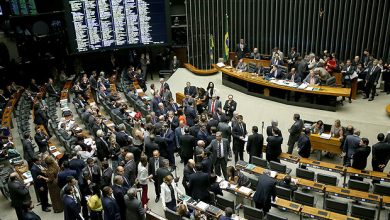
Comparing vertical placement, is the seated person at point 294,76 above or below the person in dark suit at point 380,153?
above

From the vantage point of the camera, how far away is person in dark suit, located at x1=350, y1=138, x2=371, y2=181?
9141mm

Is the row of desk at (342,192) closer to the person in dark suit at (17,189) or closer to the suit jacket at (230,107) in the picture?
the suit jacket at (230,107)

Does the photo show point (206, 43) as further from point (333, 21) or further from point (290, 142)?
point (290, 142)

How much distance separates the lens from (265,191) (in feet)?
26.5

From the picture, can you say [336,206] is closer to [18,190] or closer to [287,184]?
[287,184]

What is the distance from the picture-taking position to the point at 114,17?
17531 mm

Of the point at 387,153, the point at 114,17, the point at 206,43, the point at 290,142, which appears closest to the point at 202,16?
the point at 206,43

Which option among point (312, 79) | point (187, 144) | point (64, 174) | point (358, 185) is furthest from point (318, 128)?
point (64, 174)

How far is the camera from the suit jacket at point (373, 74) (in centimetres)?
1414

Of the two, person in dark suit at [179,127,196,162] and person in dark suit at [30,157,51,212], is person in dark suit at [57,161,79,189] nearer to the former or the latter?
person in dark suit at [30,157,51,212]

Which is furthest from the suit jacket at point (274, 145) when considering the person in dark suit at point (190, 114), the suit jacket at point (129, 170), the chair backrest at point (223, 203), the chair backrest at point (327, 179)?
the suit jacket at point (129, 170)

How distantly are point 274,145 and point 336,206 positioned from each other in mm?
2264

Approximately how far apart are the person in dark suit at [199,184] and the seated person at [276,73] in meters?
8.03

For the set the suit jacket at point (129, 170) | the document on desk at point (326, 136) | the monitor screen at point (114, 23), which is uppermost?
the monitor screen at point (114, 23)
